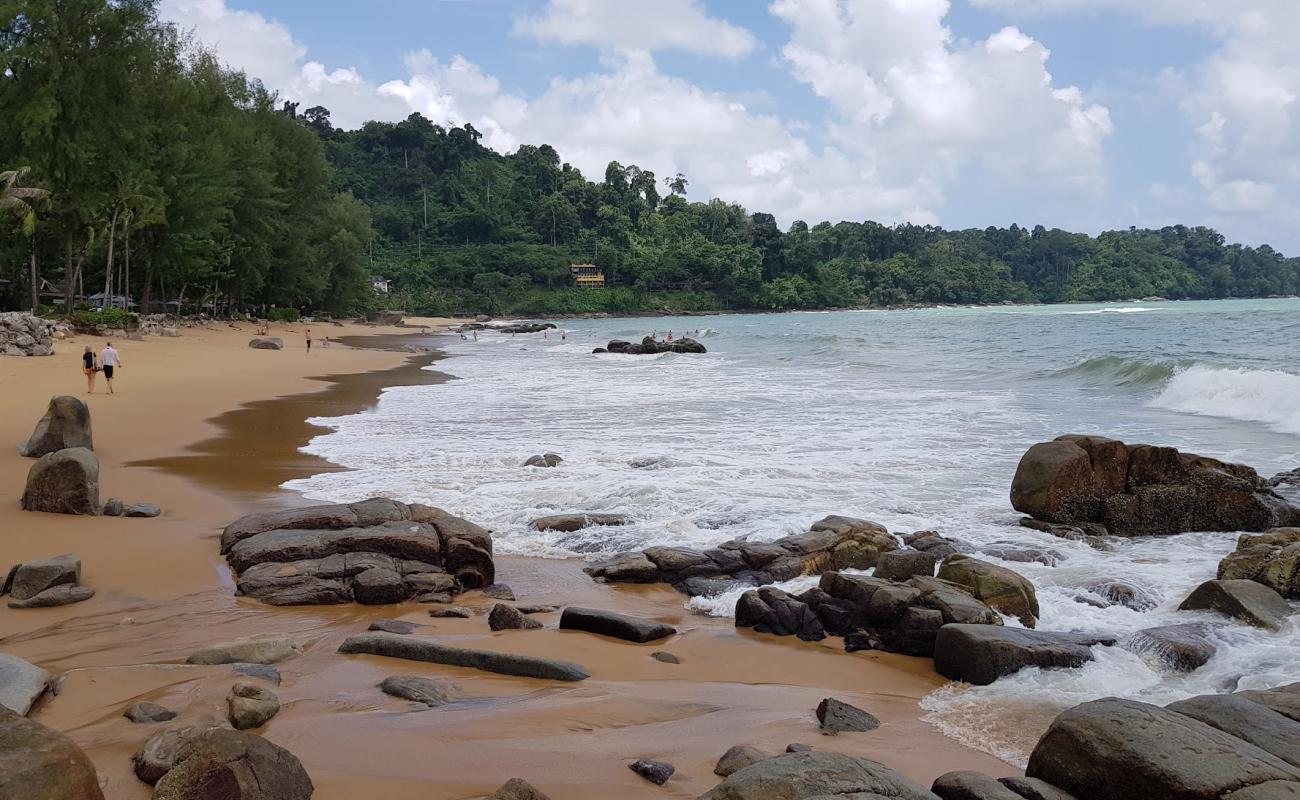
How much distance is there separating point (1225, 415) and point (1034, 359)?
641 inches

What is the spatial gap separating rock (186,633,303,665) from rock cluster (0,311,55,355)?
2459cm

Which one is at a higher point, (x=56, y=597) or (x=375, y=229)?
(x=375, y=229)

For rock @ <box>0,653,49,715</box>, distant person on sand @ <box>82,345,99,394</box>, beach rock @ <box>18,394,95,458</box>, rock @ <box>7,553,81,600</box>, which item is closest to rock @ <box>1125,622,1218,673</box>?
rock @ <box>0,653,49,715</box>

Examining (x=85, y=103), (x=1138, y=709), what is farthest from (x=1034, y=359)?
(x=85, y=103)

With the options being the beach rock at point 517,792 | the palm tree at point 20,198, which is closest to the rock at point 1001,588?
the beach rock at point 517,792

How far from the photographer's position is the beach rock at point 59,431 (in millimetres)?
12070

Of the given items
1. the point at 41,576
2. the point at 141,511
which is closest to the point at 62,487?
the point at 141,511

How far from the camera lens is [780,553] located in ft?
27.2

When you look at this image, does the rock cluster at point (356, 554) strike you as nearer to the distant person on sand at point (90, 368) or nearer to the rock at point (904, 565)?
the rock at point (904, 565)

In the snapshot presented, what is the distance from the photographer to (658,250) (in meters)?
140

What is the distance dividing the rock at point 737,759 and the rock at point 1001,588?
317 cm

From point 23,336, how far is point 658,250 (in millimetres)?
117179

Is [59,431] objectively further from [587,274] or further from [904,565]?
[587,274]

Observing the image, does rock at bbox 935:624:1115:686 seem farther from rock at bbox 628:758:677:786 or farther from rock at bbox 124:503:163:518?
rock at bbox 124:503:163:518
